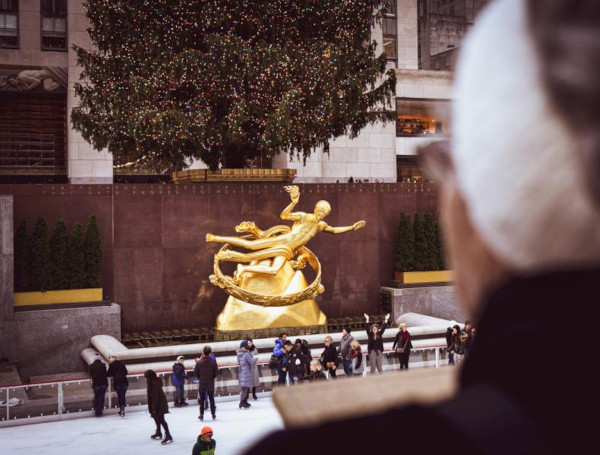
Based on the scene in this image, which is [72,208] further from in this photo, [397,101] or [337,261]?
[397,101]

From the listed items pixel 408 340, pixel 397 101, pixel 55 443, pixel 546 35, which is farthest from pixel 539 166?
pixel 397 101

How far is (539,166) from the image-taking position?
494mm

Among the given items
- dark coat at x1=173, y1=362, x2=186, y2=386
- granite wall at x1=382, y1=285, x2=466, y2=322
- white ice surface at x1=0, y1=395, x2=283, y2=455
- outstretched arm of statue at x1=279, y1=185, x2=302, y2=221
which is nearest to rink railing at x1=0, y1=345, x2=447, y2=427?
white ice surface at x1=0, y1=395, x2=283, y2=455

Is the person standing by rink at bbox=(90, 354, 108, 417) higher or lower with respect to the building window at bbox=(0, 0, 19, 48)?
lower

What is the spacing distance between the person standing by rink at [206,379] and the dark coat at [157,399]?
127cm

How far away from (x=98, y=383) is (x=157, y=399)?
7.39 ft

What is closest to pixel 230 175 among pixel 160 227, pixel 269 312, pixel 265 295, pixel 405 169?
pixel 160 227

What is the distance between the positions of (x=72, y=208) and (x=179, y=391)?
5994 millimetres

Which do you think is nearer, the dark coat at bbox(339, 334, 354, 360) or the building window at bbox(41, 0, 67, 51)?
the dark coat at bbox(339, 334, 354, 360)

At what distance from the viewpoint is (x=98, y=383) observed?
14.2m

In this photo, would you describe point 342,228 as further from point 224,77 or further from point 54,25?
point 54,25

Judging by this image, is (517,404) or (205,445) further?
(205,445)

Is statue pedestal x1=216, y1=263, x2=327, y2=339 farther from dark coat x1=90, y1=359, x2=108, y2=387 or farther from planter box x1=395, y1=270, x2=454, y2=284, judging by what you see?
dark coat x1=90, y1=359, x2=108, y2=387

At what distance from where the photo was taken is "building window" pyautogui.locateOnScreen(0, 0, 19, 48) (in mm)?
31000
